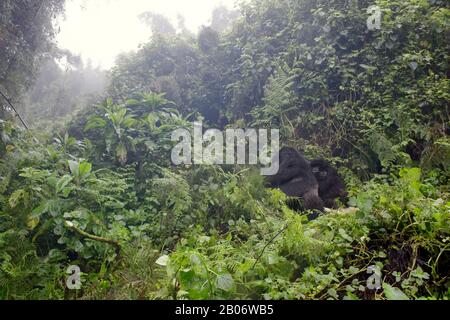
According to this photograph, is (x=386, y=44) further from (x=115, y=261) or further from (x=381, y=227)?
(x=115, y=261)

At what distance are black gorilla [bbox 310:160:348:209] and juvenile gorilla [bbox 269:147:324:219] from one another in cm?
23

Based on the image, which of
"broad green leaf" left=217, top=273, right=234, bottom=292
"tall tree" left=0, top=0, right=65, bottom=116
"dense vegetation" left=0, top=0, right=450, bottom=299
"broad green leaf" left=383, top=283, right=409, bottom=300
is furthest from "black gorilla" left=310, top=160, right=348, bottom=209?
"tall tree" left=0, top=0, right=65, bottom=116

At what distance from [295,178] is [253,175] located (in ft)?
1.88

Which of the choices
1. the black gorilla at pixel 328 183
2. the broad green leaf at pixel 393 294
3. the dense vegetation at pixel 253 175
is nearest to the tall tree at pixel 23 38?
the dense vegetation at pixel 253 175

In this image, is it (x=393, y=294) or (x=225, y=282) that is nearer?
(x=393, y=294)

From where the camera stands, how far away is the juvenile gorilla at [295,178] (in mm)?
4230

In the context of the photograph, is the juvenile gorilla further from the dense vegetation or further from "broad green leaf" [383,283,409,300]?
"broad green leaf" [383,283,409,300]

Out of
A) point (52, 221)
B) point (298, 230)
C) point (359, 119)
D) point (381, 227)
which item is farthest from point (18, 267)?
point (359, 119)

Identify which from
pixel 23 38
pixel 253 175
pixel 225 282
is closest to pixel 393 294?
pixel 225 282

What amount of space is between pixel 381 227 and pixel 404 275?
398 mm

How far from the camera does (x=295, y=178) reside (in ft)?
14.8

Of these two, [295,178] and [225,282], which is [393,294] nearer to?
[225,282]

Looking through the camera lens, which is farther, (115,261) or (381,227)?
(115,261)

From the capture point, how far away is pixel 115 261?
2920 mm
